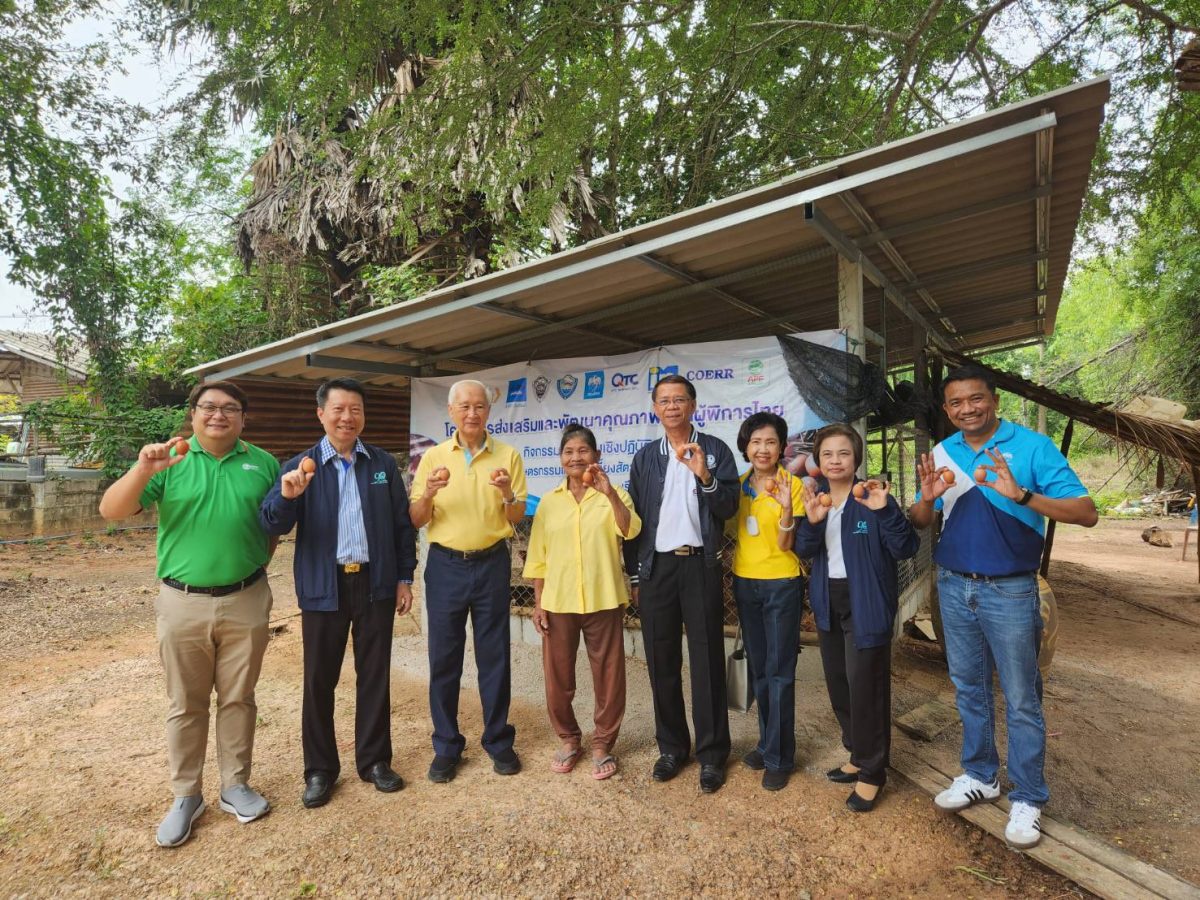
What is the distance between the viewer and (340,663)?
316 cm

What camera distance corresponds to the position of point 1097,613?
768 cm

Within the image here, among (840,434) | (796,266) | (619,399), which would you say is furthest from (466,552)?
(796,266)

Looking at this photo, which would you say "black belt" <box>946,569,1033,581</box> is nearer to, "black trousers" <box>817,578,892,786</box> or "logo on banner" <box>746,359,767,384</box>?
"black trousers" <box>817,578,892,786</box>

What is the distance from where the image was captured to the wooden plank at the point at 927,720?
12.2ft

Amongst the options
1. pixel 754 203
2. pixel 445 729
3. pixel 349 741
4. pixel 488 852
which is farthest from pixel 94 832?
pixel 754 203

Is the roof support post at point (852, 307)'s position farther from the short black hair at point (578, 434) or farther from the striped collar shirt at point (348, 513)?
the striped collar shirt at point (348, 513)

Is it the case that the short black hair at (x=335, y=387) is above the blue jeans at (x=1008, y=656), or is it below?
above

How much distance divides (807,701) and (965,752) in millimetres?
1410

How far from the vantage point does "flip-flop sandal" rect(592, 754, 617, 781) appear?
10.9ft

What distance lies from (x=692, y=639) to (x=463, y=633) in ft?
3.72

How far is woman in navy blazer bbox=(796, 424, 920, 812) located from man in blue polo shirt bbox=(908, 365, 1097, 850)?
20cm

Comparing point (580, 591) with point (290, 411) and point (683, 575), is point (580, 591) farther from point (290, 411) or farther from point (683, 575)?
point (290, 411)

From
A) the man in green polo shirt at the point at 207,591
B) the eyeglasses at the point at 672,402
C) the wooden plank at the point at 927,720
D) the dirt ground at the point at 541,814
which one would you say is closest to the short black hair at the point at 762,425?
the eyeglasses at the point at 672,402

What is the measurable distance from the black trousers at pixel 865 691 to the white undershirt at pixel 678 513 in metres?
0.64
